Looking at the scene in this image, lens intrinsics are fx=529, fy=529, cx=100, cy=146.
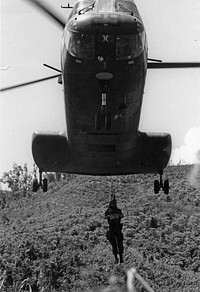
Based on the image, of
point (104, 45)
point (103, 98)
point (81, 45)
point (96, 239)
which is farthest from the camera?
point (96, 239)

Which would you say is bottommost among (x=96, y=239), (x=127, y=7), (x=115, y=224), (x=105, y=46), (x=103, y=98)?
(x=96, y=239)

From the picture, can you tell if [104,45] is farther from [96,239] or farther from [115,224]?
[96,239]

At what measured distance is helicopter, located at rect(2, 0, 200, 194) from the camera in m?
14.6

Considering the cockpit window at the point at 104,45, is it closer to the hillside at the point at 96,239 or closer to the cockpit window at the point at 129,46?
the cockpit window at the point at 129,46

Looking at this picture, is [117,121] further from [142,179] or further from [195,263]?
[142,179]

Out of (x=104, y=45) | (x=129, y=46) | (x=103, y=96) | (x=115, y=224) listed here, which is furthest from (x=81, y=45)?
(x=115, y=224)

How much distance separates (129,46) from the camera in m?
14.9

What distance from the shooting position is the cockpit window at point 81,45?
47.9ft

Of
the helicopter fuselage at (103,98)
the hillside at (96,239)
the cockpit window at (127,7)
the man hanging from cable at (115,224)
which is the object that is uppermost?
the cockpit window at (127,7)

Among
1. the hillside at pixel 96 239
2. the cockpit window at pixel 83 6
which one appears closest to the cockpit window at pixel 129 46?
the cockpit window at pixel 83 6

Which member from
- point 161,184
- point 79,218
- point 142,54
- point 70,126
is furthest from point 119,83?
point 79,218

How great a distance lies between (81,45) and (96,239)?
183 feet

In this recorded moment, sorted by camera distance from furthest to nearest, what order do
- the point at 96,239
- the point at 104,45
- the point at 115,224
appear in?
the point at 96,239, the point at 115,224, the point at 104,45

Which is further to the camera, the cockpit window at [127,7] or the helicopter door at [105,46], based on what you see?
the cockpit window at [127,7]
